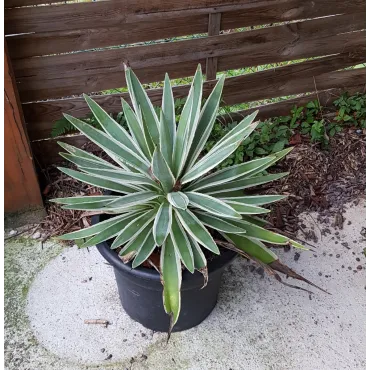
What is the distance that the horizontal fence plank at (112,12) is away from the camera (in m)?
2.49

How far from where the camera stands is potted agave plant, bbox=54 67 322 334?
1879 millimetres

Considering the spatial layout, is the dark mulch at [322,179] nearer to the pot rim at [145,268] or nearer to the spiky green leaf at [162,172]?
the pot rim at [145,268]

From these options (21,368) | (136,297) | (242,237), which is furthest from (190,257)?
(21,368)

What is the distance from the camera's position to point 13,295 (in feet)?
8.36

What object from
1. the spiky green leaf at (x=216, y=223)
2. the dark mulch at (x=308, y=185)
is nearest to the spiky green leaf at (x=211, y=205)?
the spiky green leaf at (x=216, y=223)

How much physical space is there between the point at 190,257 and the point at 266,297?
86 cm

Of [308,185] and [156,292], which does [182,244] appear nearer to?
[156,292]

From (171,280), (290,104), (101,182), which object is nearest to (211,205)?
(171,280)

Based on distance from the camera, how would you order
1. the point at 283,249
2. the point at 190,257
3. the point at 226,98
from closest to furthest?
the point at 190,257
the point at 283,249
the point at 226,98

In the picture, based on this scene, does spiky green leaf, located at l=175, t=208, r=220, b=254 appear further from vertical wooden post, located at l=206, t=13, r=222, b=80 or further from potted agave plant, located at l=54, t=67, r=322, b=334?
vertical wooden post, located at l=206, t=13, r=222, b=80

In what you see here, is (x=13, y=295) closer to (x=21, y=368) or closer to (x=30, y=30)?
(x=21, y=368)

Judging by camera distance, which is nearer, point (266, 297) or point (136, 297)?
point (136, 297)

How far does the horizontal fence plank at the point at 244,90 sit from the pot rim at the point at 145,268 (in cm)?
102

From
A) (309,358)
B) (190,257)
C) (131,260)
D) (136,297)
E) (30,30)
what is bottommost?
(309,358)
